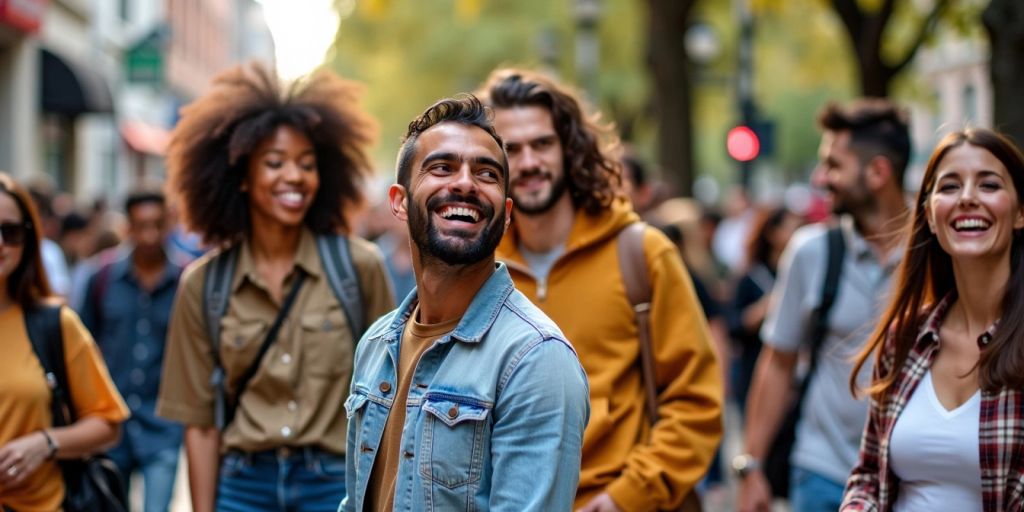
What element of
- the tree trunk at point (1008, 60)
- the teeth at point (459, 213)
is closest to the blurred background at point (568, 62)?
the tree trunk at point (1008, 60)

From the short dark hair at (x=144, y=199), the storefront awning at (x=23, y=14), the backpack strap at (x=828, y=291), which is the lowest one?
the backpack strap at (x=828, y=291)

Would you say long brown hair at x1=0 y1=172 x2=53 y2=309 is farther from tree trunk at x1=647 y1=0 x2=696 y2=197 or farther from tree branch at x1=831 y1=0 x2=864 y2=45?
tree trunk at x1=647 y1=0 x2=696 y2=197

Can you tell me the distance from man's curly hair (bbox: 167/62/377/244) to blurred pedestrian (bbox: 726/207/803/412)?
15.6 feet

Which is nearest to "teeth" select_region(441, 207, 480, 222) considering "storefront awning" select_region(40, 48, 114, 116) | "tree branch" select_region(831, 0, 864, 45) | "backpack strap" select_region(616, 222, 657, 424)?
"backpack strap" select_region(616, 222, 657, 424)

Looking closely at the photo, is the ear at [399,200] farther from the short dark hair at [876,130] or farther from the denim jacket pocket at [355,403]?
Answer: the short dark hair at [876,130]

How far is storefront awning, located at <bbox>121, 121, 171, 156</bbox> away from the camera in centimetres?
2952

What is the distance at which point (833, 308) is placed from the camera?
221 inches

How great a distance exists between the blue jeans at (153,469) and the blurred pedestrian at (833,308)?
10.2 feet

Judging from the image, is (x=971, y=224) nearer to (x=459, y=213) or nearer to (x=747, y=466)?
(x=459, y=213)

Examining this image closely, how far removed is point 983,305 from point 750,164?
19113 mm

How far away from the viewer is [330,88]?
5.48m

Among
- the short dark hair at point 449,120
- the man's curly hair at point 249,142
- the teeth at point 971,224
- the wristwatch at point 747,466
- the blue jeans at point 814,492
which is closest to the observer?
the short dark hair at point 449,120

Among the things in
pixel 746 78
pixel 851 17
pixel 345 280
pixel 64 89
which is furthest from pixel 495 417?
pixel 746 78

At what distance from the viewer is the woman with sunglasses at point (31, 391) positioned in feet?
15.4
